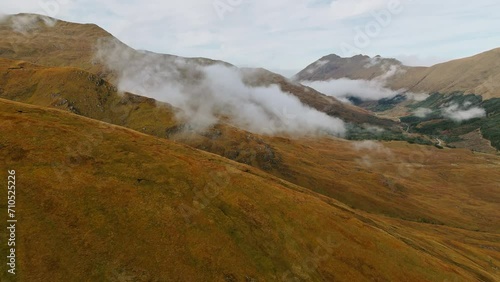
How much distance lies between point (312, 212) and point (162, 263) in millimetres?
56790

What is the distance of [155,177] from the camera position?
318 feet

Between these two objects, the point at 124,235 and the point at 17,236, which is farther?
the point at 124,235

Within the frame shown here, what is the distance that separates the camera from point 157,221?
266ft

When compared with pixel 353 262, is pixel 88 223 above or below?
above

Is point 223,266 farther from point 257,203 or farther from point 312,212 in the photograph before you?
point 312,212

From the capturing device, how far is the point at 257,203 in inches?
4154

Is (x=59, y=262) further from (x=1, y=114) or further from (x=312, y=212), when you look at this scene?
(x=312, y=212)

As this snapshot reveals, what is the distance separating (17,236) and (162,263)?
28.2 metres

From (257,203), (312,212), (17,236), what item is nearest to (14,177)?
(17,236)

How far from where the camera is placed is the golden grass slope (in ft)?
224

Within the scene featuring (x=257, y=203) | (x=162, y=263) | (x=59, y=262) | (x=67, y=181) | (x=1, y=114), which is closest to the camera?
(x=59, y=262)

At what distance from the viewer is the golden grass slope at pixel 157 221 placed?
224ft

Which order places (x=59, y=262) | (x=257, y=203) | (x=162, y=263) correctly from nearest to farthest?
1. (x=59, y=262)
2. (x=162, y=263)
3. (x=257, y=203)

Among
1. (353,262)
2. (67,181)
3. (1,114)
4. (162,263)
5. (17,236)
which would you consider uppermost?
(1,114)
